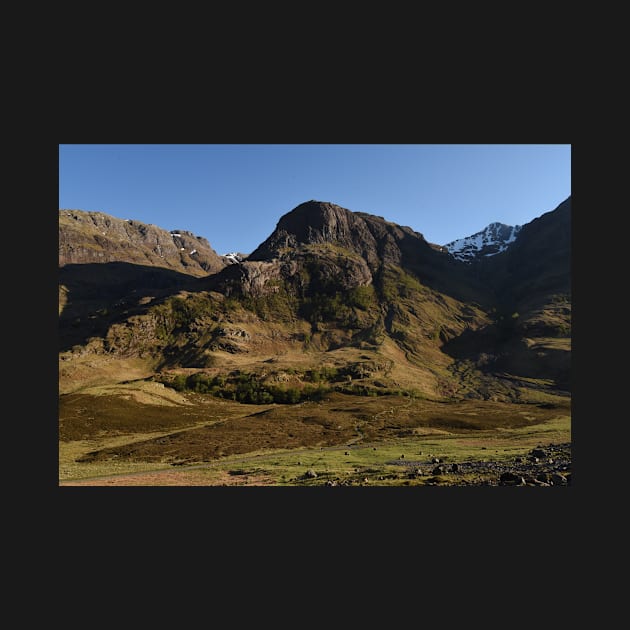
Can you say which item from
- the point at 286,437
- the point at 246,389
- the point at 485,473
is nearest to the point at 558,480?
the point at 485,473

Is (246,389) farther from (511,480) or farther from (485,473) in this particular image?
(511,480)

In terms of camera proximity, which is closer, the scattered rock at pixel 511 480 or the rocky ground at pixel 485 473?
the scattered rock at pixel 511 480

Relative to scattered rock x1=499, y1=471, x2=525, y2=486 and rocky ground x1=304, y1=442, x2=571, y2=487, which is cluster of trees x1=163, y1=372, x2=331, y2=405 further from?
scattered rock x1=499, y1=471, x2=525, y2=486

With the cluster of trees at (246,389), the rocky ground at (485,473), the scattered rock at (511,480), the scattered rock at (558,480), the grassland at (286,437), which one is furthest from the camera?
the cluster of trees at (246,389)

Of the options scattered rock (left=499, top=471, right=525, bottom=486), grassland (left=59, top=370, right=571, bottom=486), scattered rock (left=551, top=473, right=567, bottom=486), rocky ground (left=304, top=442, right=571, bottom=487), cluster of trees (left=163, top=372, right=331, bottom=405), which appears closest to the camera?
scattered rock (left=551, top=473, right=567, bottom=486)

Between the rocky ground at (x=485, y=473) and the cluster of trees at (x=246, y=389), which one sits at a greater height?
the rocky ground at (x=485, y=473)

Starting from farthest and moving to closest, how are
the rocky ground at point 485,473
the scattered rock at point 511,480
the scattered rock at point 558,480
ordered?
1. the rocky ground at point 485,473
2. the scattered rock at point 511,480
3. the scattered rock at point 558,480

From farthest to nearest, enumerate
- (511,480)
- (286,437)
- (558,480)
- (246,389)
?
(246,389) < (286,437) < (511,480) < (558,480)

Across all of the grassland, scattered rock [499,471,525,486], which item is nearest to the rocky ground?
scattered rock [499,471,525,486]

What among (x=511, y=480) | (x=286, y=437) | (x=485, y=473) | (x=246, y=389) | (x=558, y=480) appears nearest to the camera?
(x=558, y=480)

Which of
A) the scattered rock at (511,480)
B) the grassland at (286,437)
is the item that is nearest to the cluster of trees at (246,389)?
the grassland at (286,437)

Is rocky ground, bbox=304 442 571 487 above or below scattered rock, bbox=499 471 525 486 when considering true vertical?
below

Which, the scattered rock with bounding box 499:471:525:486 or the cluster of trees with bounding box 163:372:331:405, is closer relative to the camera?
the scattered rock with bounding box 499:471:525:486

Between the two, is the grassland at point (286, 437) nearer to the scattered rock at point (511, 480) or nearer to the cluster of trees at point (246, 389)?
the scattered rock at point (511, 480)
